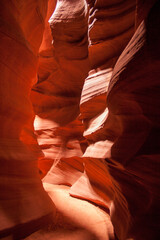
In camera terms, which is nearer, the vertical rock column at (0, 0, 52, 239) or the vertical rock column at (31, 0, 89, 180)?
the vertical rock column at (0, 0, 52, 239)

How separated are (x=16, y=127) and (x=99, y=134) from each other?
1.48m

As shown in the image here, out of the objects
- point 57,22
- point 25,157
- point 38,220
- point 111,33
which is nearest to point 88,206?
point 38,220

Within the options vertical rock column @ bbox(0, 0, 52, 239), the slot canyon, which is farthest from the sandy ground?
vertical rock column @ bbox(0, 0, 52, 239)

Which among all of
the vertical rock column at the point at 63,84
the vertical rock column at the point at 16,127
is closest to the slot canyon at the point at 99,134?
the vertical rock column at the point at 16,127

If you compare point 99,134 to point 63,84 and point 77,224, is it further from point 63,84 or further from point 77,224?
point 63,84

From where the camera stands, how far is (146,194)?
6.56 ft

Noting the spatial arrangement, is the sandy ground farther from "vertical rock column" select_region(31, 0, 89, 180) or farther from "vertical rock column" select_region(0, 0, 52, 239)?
"vertical rock column" select_region(31, 0, 89, 180)

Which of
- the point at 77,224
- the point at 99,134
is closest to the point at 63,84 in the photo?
the point at 99,134

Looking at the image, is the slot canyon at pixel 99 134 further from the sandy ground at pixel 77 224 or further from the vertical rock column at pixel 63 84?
the vertical rock column at pixel 63 84

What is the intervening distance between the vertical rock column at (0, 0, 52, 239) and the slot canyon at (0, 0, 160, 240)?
14mm

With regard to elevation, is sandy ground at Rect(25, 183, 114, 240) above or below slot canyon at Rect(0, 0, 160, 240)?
below

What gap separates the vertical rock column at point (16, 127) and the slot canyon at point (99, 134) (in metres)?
0.01

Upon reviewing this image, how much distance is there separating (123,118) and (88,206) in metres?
2.22

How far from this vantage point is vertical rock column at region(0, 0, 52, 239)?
7.48ft
